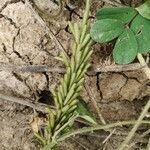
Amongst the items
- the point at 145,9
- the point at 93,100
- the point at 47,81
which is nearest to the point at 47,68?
the point at 47,81

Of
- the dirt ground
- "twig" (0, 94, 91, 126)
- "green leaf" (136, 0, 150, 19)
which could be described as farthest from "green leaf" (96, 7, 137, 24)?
"twig" (0, 94, 91, 126)

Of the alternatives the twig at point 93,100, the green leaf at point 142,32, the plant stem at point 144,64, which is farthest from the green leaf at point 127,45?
the twig at point 93,100

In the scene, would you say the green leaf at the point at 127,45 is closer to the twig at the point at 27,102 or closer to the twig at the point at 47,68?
the twig at the point at 47,68

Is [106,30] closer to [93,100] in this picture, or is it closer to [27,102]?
[93,100]

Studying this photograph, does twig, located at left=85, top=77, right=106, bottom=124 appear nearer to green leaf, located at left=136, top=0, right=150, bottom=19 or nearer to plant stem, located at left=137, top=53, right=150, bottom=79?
plant stem, located at left=137, top=53, right=150, bottom=79

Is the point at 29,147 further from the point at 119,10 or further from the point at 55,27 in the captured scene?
the point at 119,10

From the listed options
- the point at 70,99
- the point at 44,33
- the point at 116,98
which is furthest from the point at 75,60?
the point at 116,98
